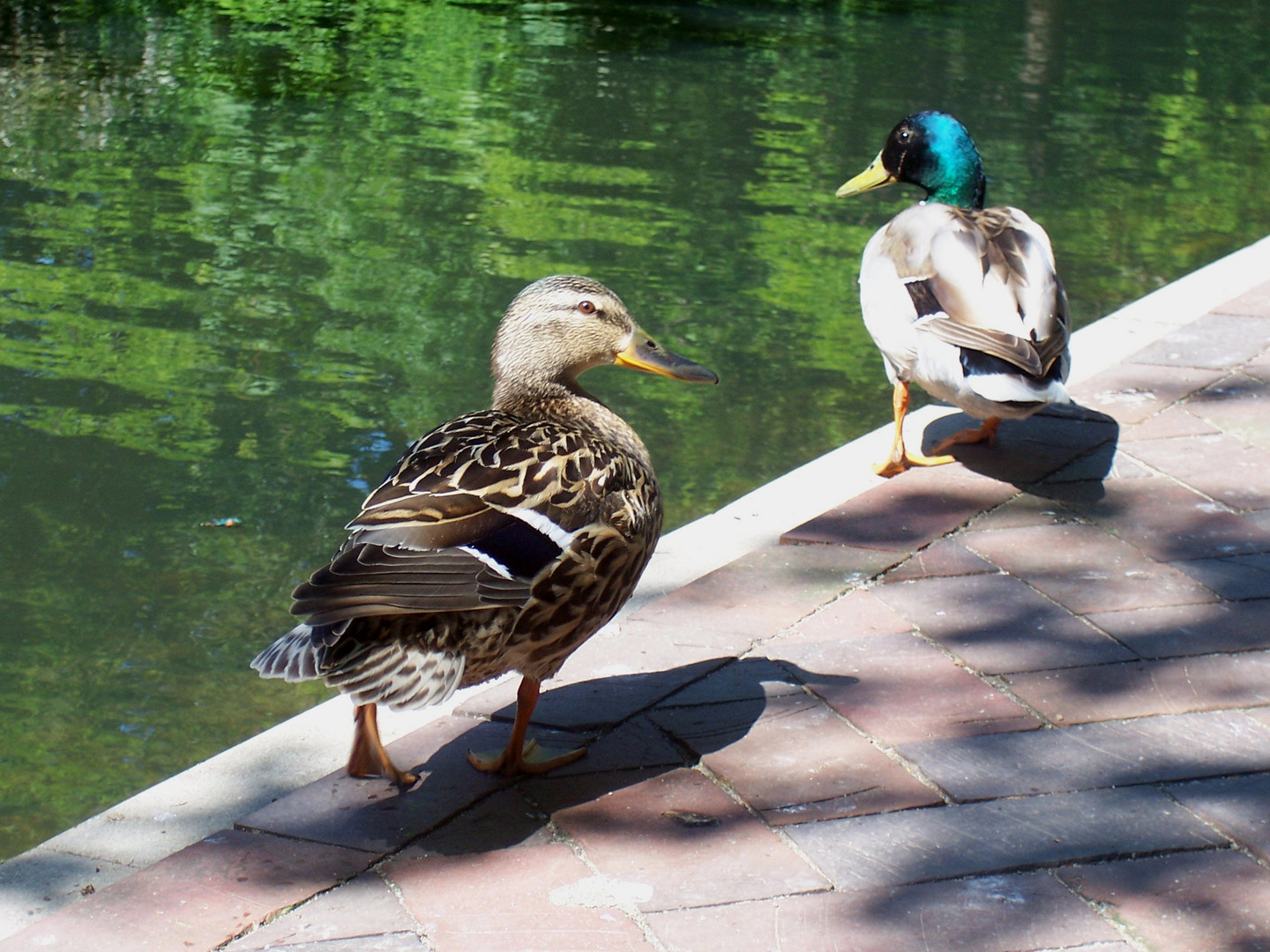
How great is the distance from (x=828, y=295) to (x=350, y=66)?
5.52 m

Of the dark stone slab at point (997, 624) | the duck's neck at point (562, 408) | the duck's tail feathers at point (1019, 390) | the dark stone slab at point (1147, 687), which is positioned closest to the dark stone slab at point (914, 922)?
the dark stone slab at point (1147, 687)

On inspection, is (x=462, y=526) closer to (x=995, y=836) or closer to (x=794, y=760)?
(x=794, y=760)

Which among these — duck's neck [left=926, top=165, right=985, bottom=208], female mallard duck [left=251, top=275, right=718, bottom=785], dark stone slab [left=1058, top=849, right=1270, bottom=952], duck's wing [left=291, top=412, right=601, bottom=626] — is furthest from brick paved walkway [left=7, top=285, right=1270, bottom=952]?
duck's neck [left=926, top=165, right=985, bottom=208]

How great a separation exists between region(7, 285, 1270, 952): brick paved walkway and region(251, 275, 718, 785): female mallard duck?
234mm

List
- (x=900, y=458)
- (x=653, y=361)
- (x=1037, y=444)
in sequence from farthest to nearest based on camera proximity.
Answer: (x=1037, y=444), (x=900, y=458), (x=653, y=361)

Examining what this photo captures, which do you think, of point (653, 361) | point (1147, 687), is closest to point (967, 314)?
point (653, 361)

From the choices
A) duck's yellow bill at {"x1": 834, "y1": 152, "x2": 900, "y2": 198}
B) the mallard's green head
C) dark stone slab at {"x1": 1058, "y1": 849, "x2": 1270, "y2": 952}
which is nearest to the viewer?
dark stone slab at {"x1": 1058, "y1": 849, "x2": 1270, "y2": 952}

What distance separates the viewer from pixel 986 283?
387 cm

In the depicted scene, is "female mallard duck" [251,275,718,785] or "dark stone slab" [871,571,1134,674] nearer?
"female mallard duck" [251,275,718,785]

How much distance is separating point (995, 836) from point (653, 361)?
1.20 meters

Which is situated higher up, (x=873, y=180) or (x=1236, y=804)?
(x=873, y=180)

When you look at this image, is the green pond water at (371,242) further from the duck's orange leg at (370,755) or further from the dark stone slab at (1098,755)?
the dark stone slab at (1098,755)

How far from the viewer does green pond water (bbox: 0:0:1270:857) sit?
147 inches

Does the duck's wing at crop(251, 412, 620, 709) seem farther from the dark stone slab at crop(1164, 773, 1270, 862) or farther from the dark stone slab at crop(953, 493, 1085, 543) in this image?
the dark stone slab at crop(953, 493, 1085, 543)
